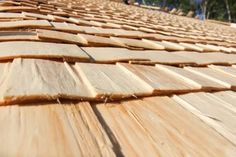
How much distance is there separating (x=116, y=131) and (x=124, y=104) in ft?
0.52

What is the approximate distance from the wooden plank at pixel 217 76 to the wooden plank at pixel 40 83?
66cm

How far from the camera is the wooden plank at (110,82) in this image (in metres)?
0.89

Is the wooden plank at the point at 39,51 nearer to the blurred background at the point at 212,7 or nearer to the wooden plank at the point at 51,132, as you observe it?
the wooden plank at the point at 51,132

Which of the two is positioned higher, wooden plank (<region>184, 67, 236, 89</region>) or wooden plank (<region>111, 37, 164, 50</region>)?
wooden plank (<region>111, 37, 164, 50</region>)

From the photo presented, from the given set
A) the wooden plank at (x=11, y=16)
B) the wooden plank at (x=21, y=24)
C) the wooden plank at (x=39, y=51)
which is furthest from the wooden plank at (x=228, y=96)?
the wooden plank at (x=11, y=16)

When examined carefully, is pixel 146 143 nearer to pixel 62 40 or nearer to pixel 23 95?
pixel 23 95

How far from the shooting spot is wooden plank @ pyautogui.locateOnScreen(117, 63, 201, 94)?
105 centimetres

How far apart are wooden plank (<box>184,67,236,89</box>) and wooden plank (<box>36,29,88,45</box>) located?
51 cm

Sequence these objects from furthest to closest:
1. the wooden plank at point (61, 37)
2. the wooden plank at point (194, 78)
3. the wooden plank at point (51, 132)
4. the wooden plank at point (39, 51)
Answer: the wooden plank at point (61, 37) → the wooden plank at point (194, 78) → the wooden plank at point (39, 51) → the wooden plank at point (51, 132)

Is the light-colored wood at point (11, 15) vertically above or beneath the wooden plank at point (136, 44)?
above

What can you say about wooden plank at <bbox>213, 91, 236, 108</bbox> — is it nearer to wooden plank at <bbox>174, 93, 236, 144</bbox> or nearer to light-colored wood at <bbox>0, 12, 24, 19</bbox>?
wooden plank at <bbox>174, 93, 236, 144</bbox>

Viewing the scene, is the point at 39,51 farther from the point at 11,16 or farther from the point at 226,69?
the point at 226,69

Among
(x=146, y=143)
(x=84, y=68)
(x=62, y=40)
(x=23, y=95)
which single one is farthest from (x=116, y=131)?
(x=62, y=40)

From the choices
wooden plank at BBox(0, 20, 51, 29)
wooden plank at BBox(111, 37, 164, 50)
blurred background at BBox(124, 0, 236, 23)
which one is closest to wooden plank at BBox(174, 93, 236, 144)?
wooden plank at BBox(111, 37, 164, 50)
